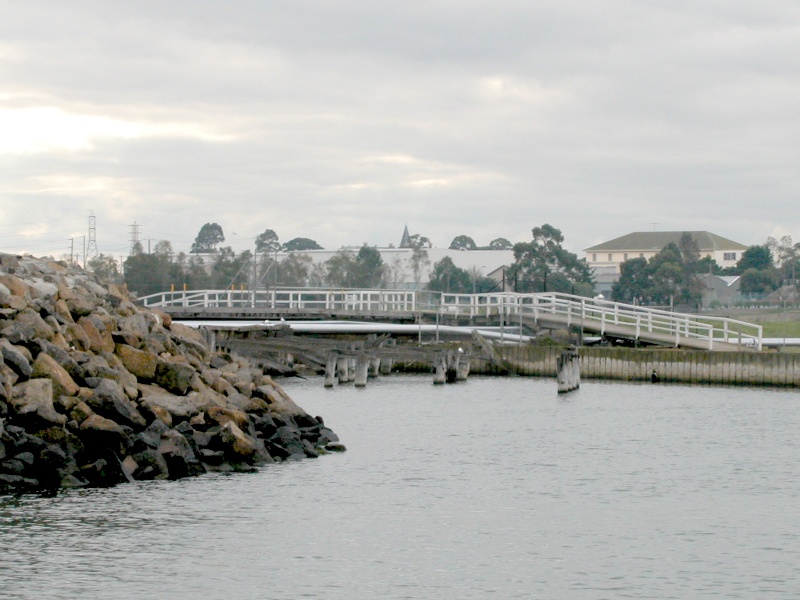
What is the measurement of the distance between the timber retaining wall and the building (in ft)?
420

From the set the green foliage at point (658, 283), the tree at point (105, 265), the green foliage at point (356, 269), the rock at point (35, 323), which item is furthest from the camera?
the green foliage at point (356, 269)

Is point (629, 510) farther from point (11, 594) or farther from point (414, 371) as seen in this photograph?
point (414, 371)

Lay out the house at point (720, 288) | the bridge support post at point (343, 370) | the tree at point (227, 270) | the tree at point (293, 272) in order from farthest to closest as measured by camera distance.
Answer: the house at point (720, 288) → the tree at point (293, 272) → the tree at point (227, 270) → the bridge support post at point (343, 370)

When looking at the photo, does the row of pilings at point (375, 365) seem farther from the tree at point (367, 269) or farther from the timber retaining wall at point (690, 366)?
the tree at point (367, 269)

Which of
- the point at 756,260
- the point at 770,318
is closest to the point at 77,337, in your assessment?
the point at 770,318

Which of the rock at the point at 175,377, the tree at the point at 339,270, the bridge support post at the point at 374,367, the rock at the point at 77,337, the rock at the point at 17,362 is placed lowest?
the bridge support post at the point at 374,367

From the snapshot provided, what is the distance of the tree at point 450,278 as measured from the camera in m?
141

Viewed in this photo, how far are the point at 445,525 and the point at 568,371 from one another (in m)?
23.8

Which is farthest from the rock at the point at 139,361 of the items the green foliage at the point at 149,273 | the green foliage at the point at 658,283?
the green foliage at the point at 658,283

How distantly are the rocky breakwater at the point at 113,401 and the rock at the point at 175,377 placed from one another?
0.03 meters

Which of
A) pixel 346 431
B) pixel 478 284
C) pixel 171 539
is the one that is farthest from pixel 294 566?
pixel 478 284

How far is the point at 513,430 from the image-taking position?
114ft

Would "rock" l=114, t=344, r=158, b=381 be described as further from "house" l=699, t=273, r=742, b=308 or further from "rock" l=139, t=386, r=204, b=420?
"house" l=699, t=273, r=742, b=308

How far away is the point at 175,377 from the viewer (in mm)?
27125
